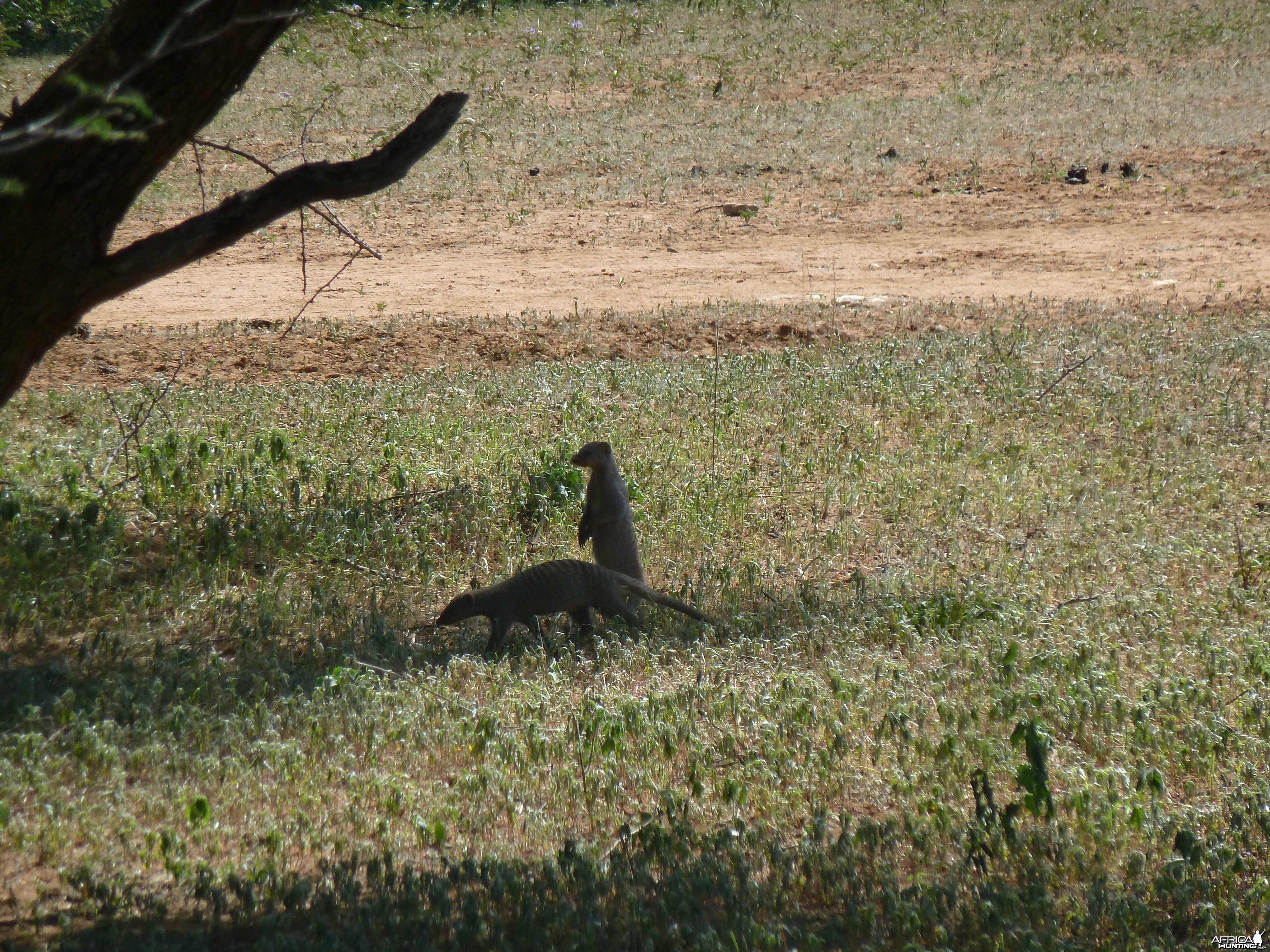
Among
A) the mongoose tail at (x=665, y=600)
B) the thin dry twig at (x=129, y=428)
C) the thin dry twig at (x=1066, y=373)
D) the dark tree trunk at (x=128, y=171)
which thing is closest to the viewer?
the dark tree trunk at (x=128, y=171)

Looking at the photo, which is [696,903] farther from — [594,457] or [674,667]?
[594,457]

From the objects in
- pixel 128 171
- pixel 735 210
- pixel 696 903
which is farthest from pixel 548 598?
pixel 735 210

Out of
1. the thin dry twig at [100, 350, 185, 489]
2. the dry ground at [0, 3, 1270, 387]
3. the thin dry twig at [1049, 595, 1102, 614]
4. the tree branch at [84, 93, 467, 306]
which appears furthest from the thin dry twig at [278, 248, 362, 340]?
the thin dry twig at [1049, 595, 1102, 614]

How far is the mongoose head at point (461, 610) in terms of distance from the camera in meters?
5.59

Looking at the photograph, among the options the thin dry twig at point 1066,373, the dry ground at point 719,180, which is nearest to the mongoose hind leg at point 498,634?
the dry ground at point 719,180

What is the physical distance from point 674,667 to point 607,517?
3.77 feet

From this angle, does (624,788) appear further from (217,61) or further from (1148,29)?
(1148,29)

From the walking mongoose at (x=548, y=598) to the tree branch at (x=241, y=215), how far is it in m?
2.11

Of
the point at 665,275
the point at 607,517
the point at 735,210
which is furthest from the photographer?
the point at 735,210

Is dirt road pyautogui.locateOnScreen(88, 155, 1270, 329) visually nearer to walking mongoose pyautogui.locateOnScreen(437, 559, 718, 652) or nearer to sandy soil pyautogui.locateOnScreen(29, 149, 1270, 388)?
sandy soil pyautogui.locateOnScreen(29, 149, 1270, 388)

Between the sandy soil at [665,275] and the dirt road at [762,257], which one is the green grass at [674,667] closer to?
the sandy soil at [665,275]

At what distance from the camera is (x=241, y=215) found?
388cm

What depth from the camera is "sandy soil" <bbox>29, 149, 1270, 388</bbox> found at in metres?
10.6

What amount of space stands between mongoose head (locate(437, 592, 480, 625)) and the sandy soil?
4846 millimetres
